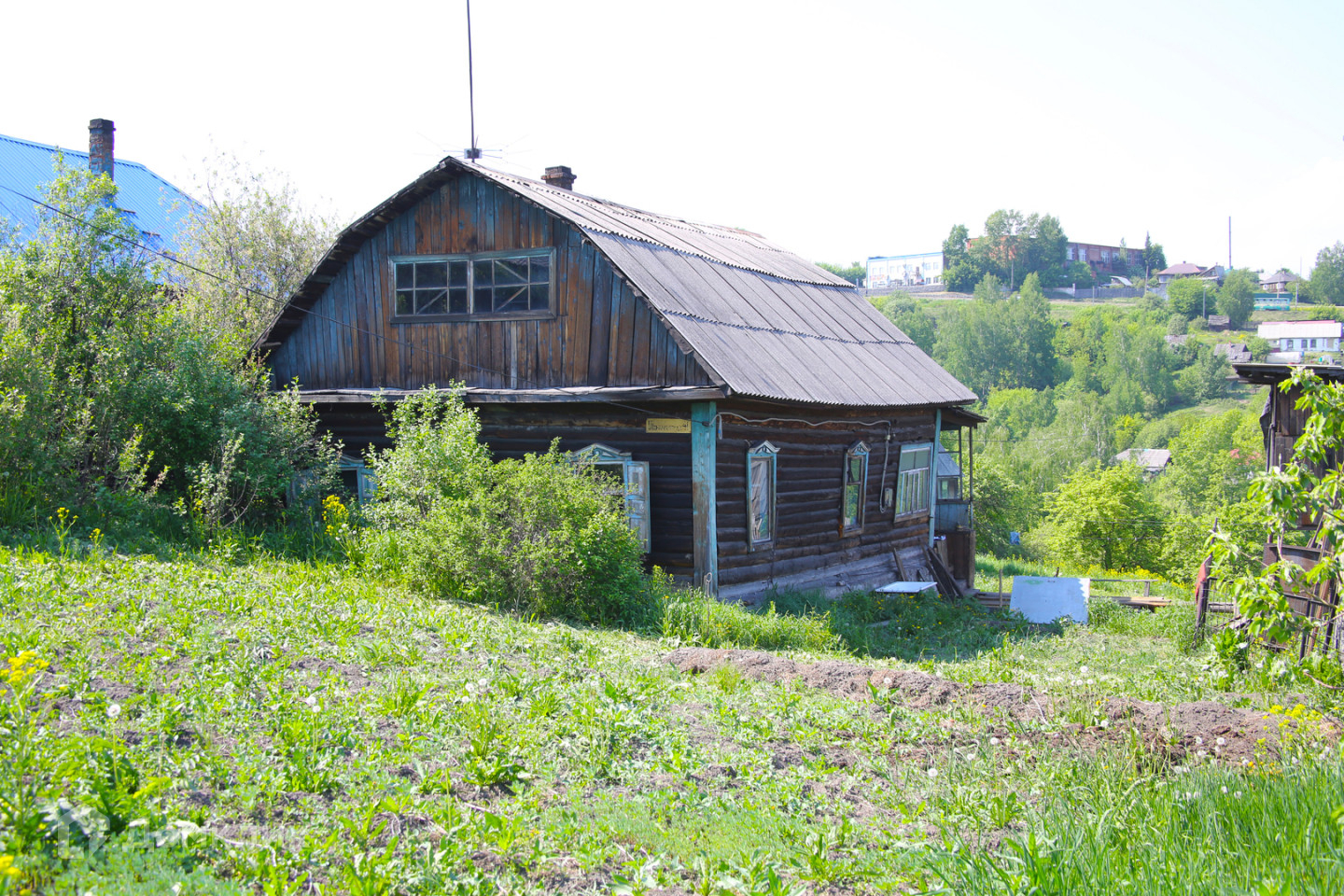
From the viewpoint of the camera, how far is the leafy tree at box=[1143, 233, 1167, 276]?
174 m

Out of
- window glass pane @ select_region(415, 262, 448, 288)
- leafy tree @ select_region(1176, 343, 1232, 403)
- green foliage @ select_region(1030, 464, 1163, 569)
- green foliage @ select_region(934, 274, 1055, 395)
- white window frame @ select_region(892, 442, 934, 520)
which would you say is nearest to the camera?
window glass pane @ select_region(415, 262, 448, 288)

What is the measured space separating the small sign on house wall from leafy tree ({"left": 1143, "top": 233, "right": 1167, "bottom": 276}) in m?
186

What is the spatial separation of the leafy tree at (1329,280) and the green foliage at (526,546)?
17049 cm

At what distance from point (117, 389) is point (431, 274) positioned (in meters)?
4.36

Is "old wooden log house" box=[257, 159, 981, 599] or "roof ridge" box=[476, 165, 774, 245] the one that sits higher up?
"roof ridge" box=[476, 165, 774, 245]

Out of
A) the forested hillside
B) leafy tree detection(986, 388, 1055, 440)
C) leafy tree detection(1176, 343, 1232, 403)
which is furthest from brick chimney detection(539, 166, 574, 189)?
leafy tree detection(1176, 343, 1232, 403)

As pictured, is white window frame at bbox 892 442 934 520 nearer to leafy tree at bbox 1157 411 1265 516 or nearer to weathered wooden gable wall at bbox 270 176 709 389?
weathered wooden gable wall at bbox 270 176 709 389

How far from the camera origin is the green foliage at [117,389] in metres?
10.6

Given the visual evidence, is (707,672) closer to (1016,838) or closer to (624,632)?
(624,632)

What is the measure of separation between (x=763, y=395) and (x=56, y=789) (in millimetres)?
8455

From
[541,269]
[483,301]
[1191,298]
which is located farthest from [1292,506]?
A: [1191,298]

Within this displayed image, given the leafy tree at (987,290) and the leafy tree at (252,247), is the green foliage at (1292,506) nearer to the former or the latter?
the leafy tree at (252,247)

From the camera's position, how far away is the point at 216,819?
3900 mm

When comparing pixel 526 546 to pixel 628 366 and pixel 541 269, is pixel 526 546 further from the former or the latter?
pixel 541 269
